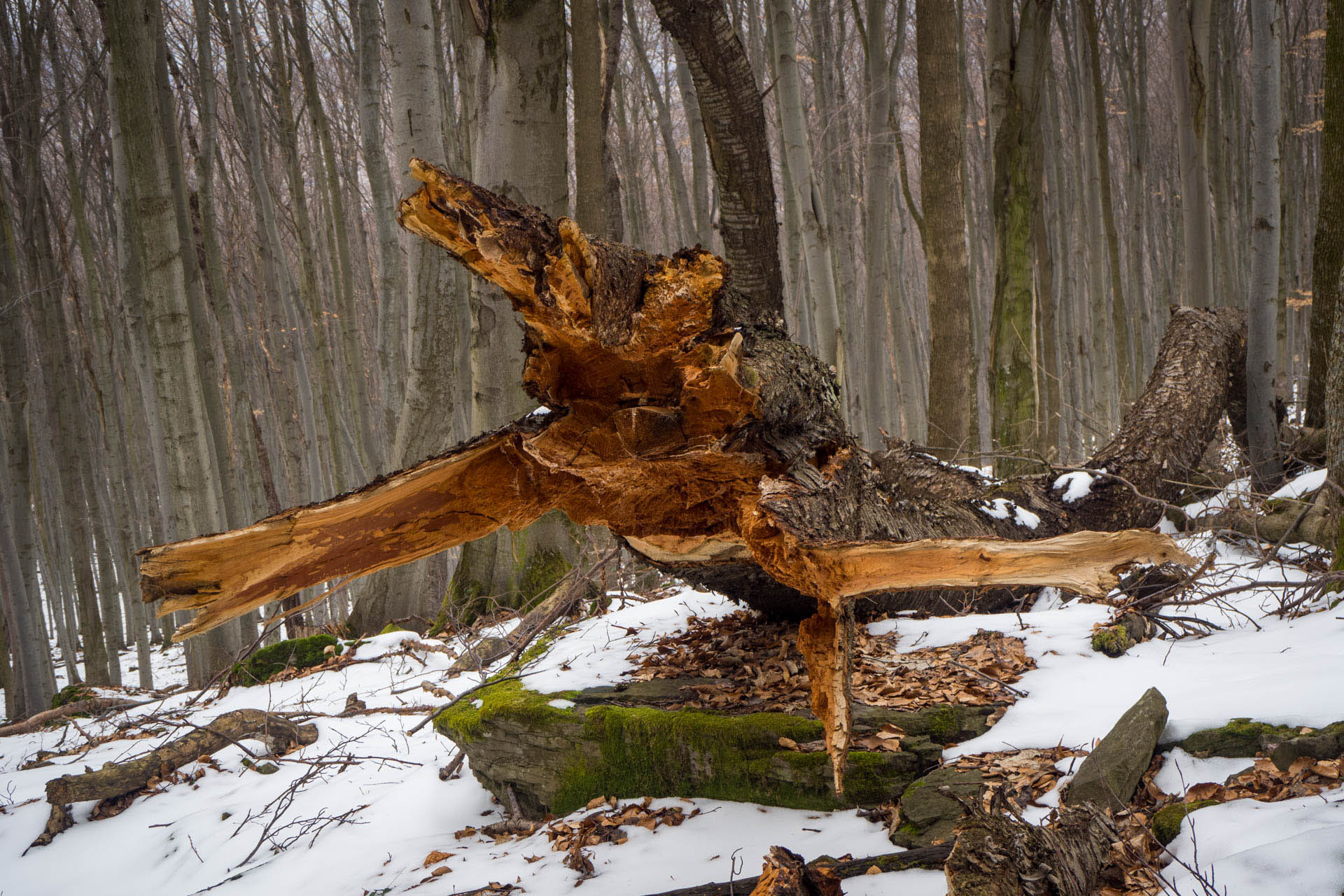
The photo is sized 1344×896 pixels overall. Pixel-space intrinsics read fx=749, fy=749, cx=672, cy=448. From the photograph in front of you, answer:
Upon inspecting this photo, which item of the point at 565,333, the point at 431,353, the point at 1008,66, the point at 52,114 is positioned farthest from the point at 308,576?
the point at 52,114

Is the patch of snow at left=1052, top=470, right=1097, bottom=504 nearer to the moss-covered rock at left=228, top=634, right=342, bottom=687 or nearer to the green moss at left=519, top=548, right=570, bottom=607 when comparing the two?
the green moss at left=519, top=548, right=570, bottom=607

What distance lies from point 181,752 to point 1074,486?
5.30m

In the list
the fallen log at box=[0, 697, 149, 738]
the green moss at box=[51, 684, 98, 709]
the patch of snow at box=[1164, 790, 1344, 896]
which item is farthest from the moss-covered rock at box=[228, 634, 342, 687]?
the patch of snow at box=[1164, 790, 1344, 896]

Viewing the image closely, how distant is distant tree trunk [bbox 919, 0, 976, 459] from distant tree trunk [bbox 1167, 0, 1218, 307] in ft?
9.99

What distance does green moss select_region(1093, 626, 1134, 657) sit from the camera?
3064 millimetres

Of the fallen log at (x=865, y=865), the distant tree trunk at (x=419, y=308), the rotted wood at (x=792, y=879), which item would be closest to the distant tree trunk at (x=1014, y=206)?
the distant tree trunk at (x=419, y=308)

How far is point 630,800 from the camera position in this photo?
300 centimetres

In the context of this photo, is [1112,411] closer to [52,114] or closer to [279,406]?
[279,406]

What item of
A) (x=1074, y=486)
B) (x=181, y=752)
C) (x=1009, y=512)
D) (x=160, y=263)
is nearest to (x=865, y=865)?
(x=1009, y=512)

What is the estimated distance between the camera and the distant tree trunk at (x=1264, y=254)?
5.46 m

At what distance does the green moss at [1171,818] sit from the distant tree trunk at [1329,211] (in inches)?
138

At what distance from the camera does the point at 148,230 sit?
19.1 ft

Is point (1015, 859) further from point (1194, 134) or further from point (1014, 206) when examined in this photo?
point (1194, 134)

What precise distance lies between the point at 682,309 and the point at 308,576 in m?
1.42
